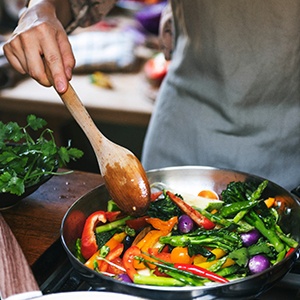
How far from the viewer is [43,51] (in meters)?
1.25

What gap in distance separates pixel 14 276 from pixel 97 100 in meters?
1.79

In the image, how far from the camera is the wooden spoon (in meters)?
1.13

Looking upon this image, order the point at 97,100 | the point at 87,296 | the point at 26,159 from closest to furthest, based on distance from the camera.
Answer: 1. the point at 87,296
2. the point at 26,159
3. the point at 97,100

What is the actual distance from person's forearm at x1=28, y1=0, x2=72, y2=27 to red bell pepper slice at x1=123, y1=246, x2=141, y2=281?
0.69m

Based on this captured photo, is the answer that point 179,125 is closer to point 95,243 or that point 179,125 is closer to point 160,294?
point 95,243

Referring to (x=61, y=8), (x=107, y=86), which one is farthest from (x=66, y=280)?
(x=107, y=86)

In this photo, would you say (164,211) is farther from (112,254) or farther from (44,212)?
(44,212)

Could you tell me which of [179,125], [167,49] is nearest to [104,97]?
[167,49]

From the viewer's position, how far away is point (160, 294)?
36.3 inches

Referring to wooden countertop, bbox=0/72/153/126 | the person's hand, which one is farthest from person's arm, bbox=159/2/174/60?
the person's hand

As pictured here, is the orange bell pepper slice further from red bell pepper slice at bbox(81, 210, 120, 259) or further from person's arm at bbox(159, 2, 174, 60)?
person's arm at bbox(159, 2, 174, 60)

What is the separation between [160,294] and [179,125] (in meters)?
0.90

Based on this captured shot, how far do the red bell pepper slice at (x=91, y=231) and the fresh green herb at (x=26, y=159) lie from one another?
0.15m

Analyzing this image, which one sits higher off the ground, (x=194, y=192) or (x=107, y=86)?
(x=194, y=192)
